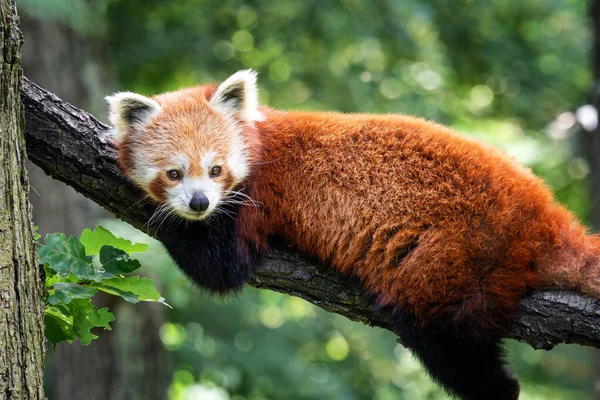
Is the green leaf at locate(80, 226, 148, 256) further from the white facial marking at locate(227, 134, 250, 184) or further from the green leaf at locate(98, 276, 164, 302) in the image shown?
the white facial marking at locate(227, 134, 250, 184)

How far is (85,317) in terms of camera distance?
334 cm

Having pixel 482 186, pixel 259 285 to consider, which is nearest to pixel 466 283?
pixel 482 186

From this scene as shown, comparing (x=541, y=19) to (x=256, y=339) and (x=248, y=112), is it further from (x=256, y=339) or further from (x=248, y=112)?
(x=248, y=112)

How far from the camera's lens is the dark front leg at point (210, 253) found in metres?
4.39

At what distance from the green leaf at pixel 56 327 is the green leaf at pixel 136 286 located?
291mm

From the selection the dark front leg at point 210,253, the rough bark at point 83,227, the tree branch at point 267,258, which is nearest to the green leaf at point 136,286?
the dark front leg at point 210,253

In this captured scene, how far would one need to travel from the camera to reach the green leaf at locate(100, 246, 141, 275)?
333 cm

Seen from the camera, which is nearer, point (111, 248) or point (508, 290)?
point (111, 248)

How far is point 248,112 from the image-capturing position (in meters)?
4.73

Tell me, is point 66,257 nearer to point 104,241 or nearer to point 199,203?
point 104,241

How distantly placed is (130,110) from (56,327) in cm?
170

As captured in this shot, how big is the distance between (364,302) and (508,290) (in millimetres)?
875

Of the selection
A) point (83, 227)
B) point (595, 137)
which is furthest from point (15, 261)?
point (595, 137)

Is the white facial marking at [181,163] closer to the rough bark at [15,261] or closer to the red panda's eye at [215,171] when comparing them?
the red panda's eye at [215,171]
